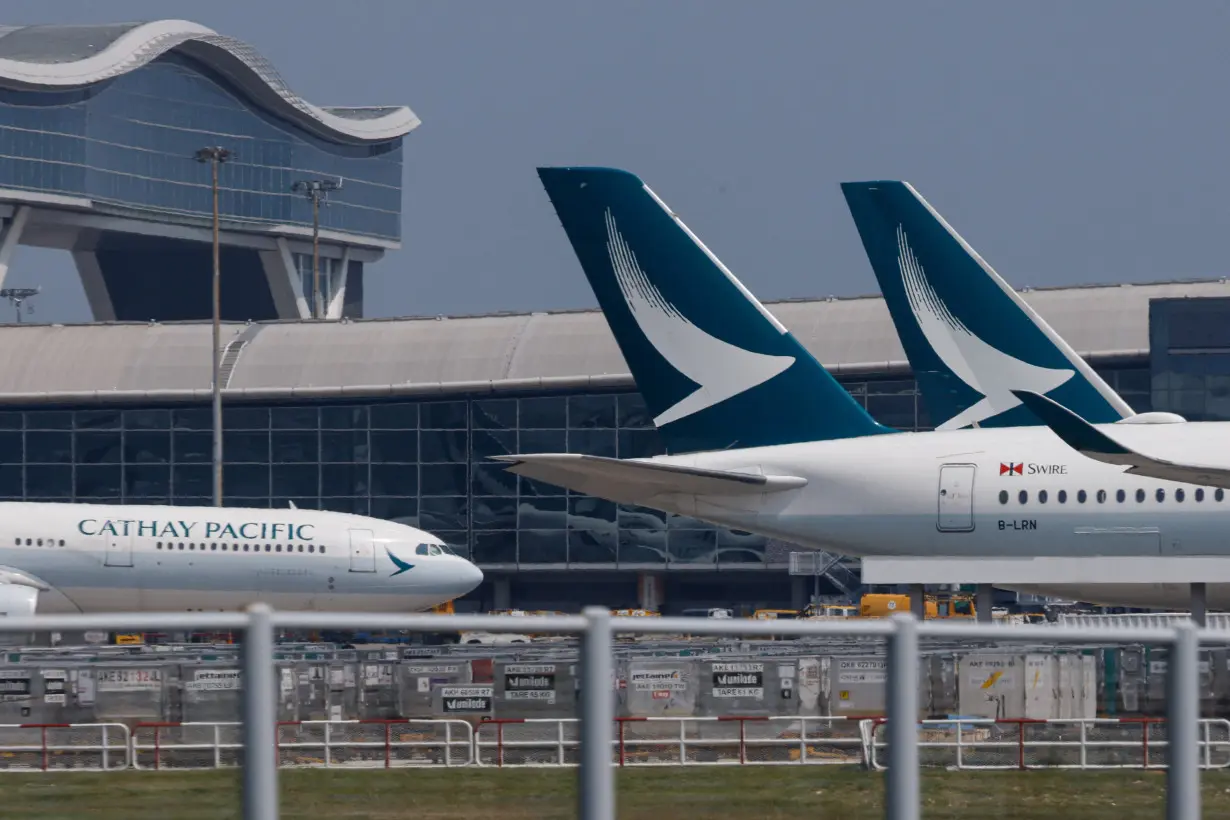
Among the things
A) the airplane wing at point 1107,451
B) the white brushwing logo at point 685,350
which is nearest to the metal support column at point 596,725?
the airplane wing at point 1107,451

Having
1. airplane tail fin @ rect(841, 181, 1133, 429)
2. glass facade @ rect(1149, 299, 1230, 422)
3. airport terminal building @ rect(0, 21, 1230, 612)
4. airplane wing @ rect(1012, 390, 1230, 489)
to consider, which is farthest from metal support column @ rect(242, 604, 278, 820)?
airport terminal building @ rect(0, 21, 1230, 612)

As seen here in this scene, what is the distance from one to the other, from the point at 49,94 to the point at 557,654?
426 ft

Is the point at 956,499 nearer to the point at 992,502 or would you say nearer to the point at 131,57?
the point at 992,502

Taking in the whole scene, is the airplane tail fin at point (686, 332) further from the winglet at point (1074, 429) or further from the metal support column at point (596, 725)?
the metal support column at point (596, 725)

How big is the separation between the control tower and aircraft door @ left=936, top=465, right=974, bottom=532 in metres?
98.3

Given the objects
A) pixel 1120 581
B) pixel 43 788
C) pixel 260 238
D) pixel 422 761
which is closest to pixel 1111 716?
pixel 422 761

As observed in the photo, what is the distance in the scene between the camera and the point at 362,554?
50.4m

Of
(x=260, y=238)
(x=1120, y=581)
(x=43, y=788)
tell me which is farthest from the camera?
(x=260, y=238)

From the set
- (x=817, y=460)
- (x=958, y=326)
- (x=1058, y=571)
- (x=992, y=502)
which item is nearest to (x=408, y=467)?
(x=958, y=326)

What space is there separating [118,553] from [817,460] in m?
23.2

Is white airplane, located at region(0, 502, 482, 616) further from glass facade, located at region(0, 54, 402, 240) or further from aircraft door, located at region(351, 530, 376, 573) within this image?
glass facade, located at region(0, 54, 402, 240)

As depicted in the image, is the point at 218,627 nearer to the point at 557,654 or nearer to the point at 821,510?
the point at 557,654

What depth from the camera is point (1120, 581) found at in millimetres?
31531

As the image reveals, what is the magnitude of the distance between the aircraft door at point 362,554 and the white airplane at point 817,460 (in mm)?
17102
